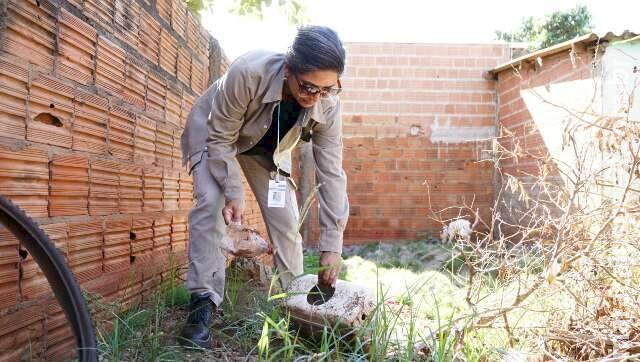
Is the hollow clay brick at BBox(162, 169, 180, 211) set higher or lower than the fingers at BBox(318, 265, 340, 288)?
higher

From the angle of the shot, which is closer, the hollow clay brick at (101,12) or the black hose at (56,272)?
the black hose at (56,272)

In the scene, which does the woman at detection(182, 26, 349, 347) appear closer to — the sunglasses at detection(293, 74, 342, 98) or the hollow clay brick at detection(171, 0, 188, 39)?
the sunglasses at detection(293, 74, 342, 98)

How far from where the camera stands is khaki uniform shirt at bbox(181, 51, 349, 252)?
237cm

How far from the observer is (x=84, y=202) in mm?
2246

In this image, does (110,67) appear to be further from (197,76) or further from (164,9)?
(197,76)

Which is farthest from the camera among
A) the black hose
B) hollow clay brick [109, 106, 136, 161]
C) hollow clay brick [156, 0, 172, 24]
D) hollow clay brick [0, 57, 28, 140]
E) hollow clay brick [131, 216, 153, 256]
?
hollow clay brick [156, 0, 172, 24]

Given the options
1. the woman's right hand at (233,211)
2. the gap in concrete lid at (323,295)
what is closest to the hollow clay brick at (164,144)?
the woman's right hand at (233,211)

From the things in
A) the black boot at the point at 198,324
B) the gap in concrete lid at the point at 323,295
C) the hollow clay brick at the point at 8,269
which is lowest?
the black boot at the point at 198,324

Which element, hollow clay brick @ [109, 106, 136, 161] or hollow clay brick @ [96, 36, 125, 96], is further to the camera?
hollow clay brick @ [109, 106, 136, 161]

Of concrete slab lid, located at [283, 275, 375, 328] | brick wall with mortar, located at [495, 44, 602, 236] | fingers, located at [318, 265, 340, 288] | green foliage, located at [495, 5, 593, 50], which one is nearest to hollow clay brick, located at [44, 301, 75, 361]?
concrete slab lid, located at [283, 275, 375, 328]

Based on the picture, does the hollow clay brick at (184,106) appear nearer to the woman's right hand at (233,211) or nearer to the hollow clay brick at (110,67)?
the hollow clay brick at (110,67)

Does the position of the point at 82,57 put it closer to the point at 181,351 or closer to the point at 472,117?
the point at 181,351

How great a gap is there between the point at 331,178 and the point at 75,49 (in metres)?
1.17

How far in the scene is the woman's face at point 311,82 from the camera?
7.03ft
